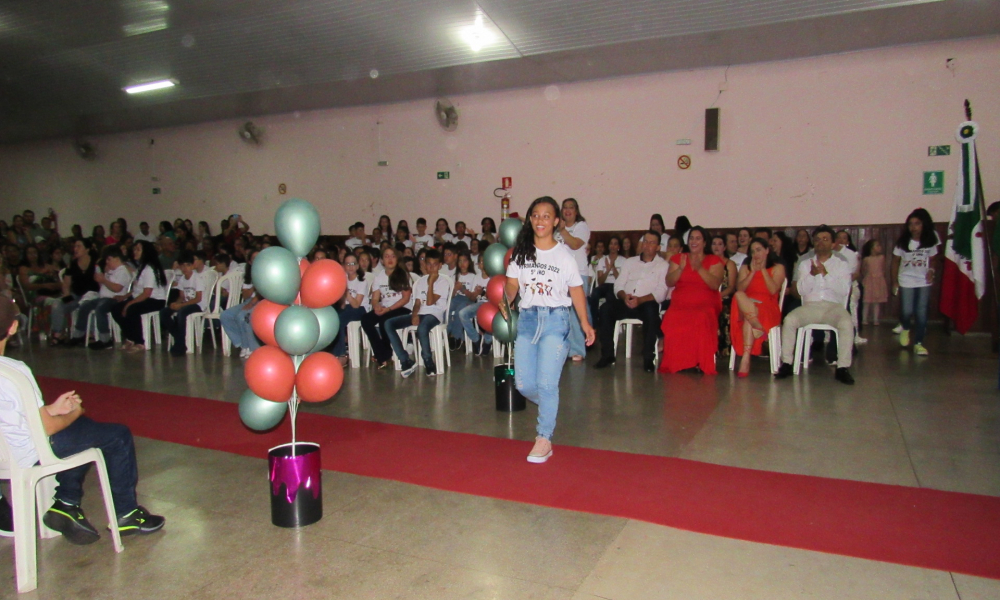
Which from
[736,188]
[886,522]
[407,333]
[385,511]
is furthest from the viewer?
[736,188]

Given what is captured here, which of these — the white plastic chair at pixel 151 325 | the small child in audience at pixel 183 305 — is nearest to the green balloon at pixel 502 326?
the small child in audience at pixel 183 305

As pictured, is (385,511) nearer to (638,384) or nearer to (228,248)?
(638,384)

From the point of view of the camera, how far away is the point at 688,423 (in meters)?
4.28

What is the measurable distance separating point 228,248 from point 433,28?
5.84 meters

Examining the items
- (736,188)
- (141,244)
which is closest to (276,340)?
(141,244)

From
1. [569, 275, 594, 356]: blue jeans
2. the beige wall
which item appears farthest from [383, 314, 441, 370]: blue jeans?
the beige wall

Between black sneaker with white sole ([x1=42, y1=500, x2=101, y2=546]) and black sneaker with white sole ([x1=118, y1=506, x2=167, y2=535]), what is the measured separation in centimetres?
12

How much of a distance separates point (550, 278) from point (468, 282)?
3.78 m

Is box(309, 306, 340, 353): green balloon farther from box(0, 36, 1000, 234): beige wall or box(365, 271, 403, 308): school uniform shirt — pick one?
box(0, 36, 1000, 234): beige wall

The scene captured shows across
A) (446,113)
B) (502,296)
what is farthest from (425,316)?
(446,113)

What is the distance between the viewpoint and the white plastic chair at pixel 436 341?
6.19 metres

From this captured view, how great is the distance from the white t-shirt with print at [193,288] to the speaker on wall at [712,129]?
686 cm

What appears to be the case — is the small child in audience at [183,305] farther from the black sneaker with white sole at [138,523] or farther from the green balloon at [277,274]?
the green balloon at [277,274]

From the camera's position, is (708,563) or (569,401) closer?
(708,563)
